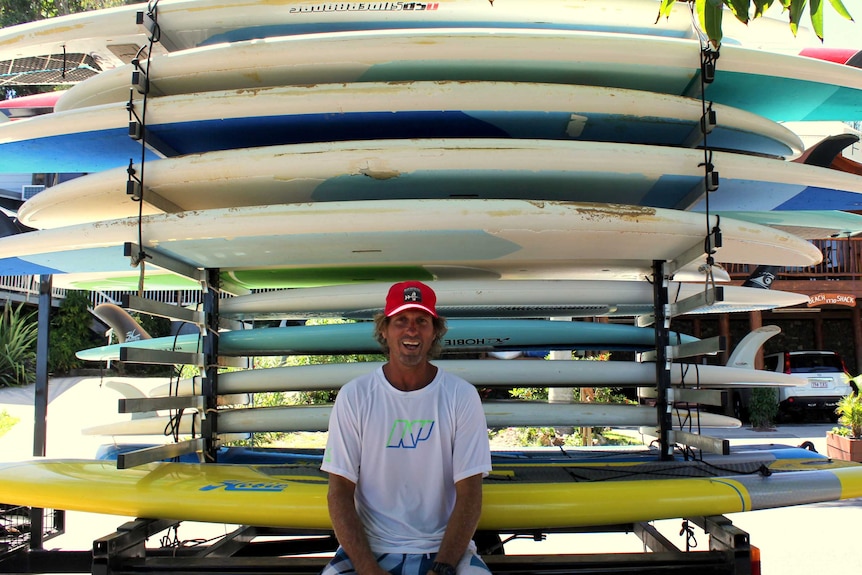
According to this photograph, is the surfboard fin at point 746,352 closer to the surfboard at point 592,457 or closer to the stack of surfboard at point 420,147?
the surfboard at point 592,457

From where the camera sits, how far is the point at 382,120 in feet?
8.23

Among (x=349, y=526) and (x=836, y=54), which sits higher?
(x=836, y=54)

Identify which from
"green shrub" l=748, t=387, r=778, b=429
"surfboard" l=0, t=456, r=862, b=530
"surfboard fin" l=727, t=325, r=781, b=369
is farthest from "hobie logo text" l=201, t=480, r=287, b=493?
"green shrub" l=748, t=387, r=778, b=429

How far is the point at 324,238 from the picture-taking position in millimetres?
2455

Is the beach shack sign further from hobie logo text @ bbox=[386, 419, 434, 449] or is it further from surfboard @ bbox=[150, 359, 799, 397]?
hobie logo text @ bbox=[386, 419, 434, 449]

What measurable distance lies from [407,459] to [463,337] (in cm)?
104

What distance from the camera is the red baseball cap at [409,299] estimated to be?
2.05m

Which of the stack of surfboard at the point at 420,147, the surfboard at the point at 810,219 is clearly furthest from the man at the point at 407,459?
the surfboard at the point at 810,219

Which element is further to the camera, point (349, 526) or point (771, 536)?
point (771, 536)

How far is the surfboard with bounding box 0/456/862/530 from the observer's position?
6.89 ft

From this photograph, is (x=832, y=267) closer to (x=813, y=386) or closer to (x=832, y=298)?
(x=832, y=298)

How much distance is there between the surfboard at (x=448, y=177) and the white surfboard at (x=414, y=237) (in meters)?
0.14

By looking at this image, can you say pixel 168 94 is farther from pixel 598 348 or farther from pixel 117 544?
pixel 598 348

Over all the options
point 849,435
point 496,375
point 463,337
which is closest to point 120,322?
point 463,337
